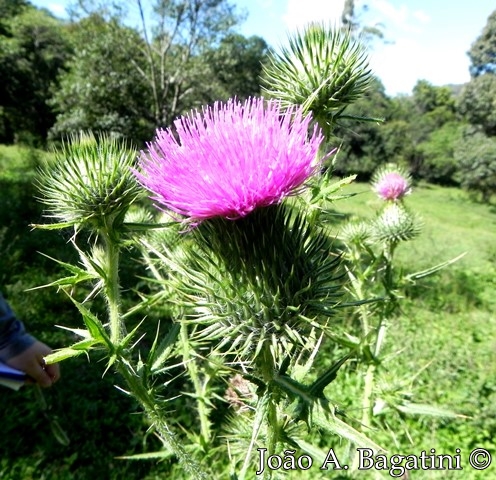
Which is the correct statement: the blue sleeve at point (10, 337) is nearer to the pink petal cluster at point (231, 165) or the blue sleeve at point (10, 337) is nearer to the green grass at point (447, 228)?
the pink petal cluster at point (231, 165)

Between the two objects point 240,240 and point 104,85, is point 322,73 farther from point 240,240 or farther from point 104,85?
point 104,85

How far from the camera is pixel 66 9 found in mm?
18672

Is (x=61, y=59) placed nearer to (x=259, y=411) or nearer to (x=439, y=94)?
(x=259, y=411)

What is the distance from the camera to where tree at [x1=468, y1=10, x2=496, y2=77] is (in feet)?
85.8

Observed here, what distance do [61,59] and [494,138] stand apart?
85.6 feet

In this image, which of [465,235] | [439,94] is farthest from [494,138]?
[439,94]

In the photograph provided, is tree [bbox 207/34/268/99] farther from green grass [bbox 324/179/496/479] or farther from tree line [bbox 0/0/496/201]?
green grass [bbox 324/179/496/479]

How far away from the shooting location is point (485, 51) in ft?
87.7

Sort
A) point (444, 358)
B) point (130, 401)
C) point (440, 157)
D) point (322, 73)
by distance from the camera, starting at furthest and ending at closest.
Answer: point (440, 157) → point (444, 358) → point (130, 401) → point (322, 73)

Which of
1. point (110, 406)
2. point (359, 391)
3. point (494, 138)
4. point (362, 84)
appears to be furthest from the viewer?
point (494, 138)

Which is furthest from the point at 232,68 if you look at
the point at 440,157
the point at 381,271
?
the point at 440,157

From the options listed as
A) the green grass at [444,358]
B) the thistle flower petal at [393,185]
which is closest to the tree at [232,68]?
the green grass at [444,358]

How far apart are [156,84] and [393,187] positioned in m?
17.6
